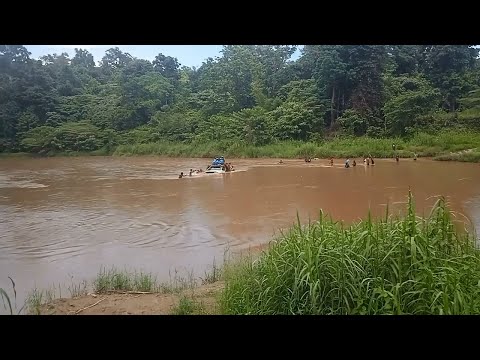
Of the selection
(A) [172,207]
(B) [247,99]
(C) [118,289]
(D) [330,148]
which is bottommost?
(A) [172,207]

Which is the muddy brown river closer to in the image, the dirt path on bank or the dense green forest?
the dirt path on bank

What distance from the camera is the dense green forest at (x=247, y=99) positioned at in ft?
59.7

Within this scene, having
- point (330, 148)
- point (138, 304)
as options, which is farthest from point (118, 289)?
point (330, 148)

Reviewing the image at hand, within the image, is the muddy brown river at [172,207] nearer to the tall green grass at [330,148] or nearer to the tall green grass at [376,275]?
the tall green grass at [330,148]

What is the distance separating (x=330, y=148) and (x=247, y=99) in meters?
6.42

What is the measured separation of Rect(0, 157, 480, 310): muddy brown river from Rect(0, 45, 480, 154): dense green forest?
3.42 metres

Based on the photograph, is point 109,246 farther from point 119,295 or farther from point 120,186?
point 120,186

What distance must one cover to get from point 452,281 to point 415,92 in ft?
55.9

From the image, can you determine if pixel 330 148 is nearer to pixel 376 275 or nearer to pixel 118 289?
pixel 118 289

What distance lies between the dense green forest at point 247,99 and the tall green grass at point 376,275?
15.8m

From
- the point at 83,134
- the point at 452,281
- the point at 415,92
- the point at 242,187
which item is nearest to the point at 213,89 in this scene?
the point at 83,134

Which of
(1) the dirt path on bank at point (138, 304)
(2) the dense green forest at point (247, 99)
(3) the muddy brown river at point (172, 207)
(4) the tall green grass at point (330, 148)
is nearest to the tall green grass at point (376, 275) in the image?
(1) the dirt path on bank at point (138, 304)

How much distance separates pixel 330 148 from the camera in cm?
1784

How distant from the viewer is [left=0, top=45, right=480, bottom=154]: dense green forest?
59.7ft
